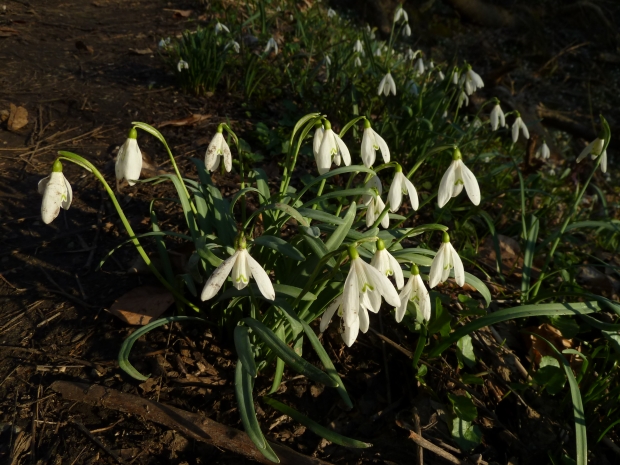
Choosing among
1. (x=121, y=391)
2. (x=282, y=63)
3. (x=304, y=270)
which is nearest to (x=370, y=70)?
(x=282, y=63)

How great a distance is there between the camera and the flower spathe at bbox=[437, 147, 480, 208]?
1.80 meters

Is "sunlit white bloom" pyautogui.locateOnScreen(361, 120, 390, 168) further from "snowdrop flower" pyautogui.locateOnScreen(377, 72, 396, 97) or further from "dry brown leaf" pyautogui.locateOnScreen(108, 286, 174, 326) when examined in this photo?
"snowdrop flower" pyautogui.locateOnScreen(377, 72, 396, 97)

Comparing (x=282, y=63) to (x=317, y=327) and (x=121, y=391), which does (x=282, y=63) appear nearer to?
(x=317, y=327)

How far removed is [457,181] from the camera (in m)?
1.84

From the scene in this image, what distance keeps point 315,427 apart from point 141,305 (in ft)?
2.93

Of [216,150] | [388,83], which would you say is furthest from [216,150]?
[388,83]

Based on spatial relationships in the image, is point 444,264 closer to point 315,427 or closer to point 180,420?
point 315,427

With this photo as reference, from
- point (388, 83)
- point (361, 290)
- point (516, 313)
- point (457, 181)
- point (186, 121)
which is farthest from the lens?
point (186, 121)

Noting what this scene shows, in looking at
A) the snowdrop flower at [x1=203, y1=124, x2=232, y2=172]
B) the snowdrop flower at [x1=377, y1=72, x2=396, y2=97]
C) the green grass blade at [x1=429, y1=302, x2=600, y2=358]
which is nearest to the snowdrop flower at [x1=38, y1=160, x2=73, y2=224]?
the snowdrop flower at [x1=203, y1=124, x2=232, y2=172]

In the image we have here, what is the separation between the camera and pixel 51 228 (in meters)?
2.53

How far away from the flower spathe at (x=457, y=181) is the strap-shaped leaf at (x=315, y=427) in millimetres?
847

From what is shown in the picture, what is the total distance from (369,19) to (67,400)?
30.8 feet

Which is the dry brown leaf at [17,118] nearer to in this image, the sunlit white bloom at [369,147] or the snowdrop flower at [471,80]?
the sunlit white bloom at [369,147]

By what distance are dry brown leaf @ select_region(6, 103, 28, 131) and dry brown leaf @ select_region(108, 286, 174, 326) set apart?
1890mm
